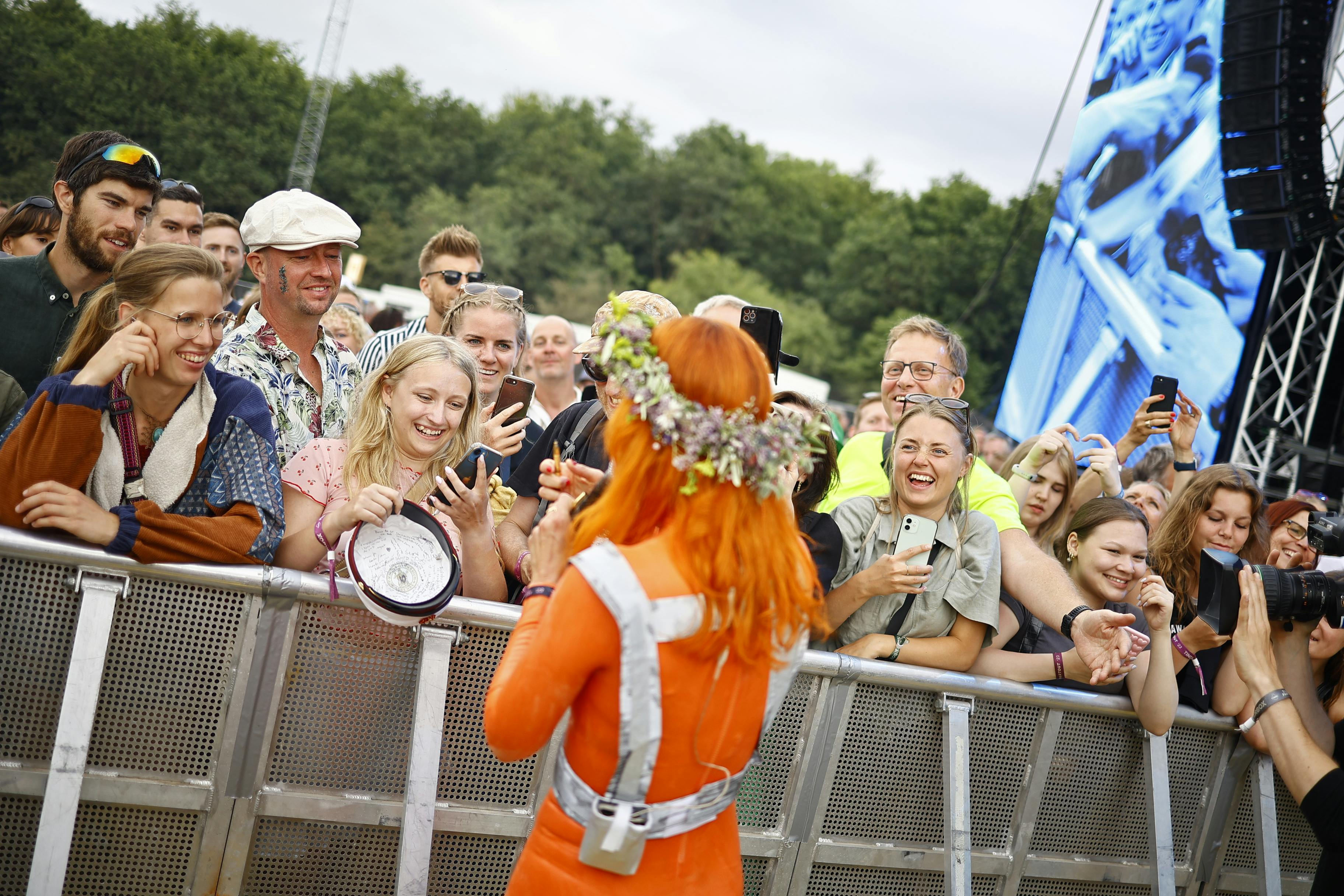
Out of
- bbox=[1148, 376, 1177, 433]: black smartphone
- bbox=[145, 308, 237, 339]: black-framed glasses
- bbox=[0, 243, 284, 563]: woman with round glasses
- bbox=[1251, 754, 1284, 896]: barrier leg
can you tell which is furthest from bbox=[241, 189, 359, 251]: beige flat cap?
bbox=[1251, 754, 1284, 896]: barrier leg

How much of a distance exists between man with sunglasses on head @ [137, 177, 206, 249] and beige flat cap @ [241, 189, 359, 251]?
139 cm

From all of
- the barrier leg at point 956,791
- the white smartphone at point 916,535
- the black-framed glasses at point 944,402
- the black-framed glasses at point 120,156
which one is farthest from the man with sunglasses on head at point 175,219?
the barrier leg at point 956,791

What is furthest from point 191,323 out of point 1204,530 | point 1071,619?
point 1204,530

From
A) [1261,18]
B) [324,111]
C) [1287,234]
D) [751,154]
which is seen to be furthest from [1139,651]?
[751,154]

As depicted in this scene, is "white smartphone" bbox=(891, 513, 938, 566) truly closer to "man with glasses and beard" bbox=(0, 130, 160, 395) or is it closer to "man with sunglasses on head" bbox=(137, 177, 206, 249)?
"man with glasses and beard" bbox=(0, 130, 160, 395)

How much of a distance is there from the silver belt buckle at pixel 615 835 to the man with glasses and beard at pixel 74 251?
8.61 ft

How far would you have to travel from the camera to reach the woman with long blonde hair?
4.09 meters

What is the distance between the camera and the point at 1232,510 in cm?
412

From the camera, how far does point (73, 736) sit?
2367mm

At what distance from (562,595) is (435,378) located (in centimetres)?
152

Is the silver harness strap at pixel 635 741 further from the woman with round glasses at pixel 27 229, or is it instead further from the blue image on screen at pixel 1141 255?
the blue image on screen at pixel 1141 255

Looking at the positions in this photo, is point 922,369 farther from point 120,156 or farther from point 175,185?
point 175,185

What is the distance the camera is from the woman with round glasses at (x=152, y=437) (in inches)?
96.2

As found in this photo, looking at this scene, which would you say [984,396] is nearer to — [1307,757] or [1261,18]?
[1261,18]
